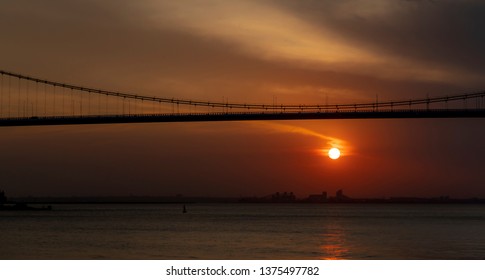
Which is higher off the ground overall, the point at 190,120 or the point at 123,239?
the point at 190,120

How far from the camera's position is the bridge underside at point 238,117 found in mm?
65000

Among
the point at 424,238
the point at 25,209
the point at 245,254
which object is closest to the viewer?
the point at 245,254

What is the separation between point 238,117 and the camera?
6819 cm

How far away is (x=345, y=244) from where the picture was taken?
4391cm

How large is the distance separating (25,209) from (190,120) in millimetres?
45278

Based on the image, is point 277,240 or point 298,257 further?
point 277,240

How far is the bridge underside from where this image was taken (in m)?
65.0
